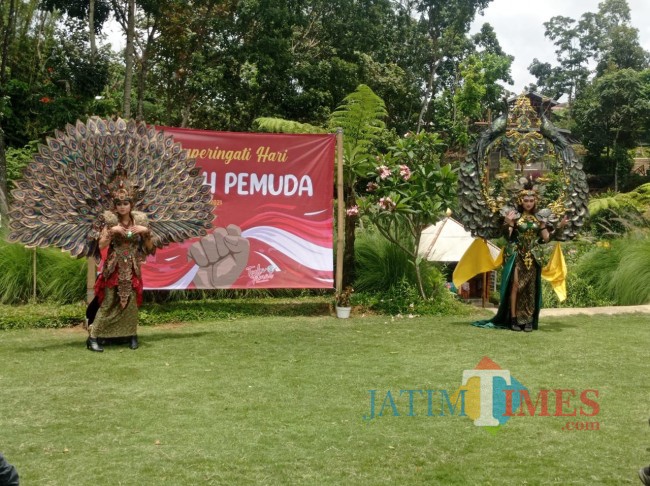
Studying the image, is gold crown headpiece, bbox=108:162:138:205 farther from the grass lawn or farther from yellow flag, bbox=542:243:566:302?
yellow flag, bbox=542:243:566:302

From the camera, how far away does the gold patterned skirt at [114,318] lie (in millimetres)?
7176

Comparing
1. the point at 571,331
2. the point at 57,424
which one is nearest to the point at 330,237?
the point at 571,331

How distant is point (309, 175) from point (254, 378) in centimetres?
410

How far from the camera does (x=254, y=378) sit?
238 inches

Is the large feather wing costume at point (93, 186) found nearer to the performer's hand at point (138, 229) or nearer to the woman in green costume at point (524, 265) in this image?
the performer's hand at point (138, 229)

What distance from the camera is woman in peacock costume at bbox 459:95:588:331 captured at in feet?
27.6

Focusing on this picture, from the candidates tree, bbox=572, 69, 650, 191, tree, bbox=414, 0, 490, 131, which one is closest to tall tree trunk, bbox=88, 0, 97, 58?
tree, bbox=414, 0, 490, 131

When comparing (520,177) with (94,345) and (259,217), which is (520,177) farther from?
(94,345)

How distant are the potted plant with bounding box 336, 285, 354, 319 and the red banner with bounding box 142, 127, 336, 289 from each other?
24cm

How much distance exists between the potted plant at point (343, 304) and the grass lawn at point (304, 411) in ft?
3.84

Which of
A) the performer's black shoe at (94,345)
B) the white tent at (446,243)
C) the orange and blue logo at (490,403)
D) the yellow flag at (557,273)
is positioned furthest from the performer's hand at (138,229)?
the white tent at (446,243)

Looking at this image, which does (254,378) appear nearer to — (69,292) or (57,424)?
(57,424)

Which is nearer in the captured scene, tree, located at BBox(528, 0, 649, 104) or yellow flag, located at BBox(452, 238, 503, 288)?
yellow flag, located at BBox(452, 238, 503, 288)

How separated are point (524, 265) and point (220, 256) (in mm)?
3780
